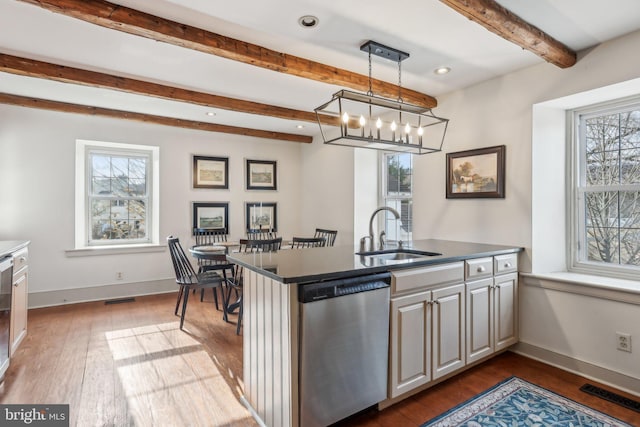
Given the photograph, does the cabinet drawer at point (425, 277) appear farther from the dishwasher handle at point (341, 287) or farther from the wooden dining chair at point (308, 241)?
the wooden dining chair at point (308, 241)

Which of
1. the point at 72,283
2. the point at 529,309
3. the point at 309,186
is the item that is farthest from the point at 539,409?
the point at 72,283

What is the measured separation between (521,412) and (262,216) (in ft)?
15.0

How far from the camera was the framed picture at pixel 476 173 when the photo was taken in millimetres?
3102

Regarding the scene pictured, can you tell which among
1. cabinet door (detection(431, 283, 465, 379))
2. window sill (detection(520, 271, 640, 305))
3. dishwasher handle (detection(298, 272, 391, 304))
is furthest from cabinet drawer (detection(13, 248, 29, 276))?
window sill (detection(520, 271, 640, 305))

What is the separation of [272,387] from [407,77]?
2.87 meters

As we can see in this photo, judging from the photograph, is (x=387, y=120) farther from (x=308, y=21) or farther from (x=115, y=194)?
(x=115, y=194)

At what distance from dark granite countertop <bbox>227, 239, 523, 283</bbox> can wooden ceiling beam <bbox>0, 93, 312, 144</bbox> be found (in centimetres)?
312

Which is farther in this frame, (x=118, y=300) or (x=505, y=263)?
(x=118, y=300)

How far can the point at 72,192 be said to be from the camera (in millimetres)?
4438

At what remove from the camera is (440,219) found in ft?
11.9

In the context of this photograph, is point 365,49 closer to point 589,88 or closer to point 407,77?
point 407,77

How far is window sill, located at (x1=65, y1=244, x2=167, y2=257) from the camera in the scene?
→ 450cm

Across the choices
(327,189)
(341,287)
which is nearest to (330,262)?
(341,287)

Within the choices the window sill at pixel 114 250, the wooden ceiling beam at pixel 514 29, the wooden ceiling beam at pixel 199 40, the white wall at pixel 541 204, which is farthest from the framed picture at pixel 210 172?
the wooden ceiling beam at pixel 514 29
